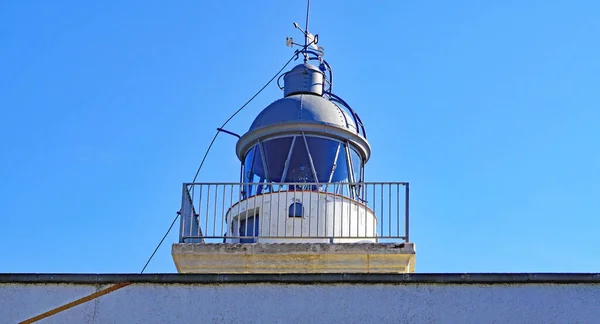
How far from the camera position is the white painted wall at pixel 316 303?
10531 mm

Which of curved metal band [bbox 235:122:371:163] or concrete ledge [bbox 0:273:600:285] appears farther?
curved metal band [bbox 235:122:371:163]

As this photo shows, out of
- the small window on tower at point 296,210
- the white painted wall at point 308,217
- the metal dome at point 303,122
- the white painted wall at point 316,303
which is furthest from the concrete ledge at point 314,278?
the metal dome at point 303,122

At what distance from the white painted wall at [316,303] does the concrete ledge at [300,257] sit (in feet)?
8.32

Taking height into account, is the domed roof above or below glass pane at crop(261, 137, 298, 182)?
above

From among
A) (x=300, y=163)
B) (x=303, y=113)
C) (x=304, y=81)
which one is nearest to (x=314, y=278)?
(x=300, y=163)

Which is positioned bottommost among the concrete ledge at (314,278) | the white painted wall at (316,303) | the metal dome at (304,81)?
the white painted wall at (316,303)

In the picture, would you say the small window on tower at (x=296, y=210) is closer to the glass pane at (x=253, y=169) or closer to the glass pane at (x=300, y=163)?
the glass pane at (x=300, y=163)

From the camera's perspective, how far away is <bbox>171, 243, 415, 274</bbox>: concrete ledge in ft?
43.3

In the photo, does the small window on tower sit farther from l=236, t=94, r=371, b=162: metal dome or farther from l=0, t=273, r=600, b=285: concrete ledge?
l=0, t=273, r=600, b=285: concrete ledge

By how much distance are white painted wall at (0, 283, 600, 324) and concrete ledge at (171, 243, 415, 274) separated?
2.54 metres

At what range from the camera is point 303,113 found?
50.2 ft

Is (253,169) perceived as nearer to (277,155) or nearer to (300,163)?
(277,155)

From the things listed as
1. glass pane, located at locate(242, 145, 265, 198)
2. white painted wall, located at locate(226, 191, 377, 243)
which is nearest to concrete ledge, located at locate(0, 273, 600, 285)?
white painted wall, located at locate(226, 191, 377, 243)

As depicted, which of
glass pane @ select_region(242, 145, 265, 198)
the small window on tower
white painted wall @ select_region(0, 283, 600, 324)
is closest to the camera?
white painted wall @ select_region(0, 283, 600, 324)
